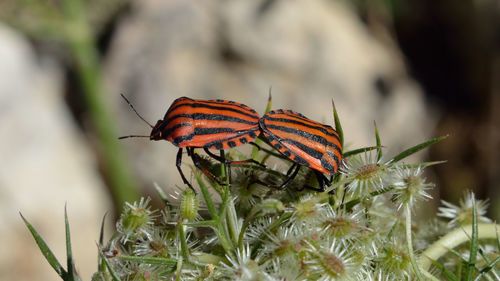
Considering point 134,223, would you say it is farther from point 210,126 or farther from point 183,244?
point 210,126

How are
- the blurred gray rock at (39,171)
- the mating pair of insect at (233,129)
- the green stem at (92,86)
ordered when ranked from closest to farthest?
the mating pair of insect at (233,129) → the green stem at (92,86) → the blurred gray rock at (39,171)

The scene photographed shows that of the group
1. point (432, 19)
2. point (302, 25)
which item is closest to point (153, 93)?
point (302, 25)

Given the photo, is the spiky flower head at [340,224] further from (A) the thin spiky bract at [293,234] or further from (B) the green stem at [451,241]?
(B) the green stem at [451,241]

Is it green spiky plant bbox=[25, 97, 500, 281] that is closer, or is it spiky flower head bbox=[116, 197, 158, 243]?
green spiky plant bbox=[25, 97, 500, 281]

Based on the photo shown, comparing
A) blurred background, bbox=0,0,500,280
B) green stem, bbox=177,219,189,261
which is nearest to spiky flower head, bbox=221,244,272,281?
green stem, bbox=177,219,189,261

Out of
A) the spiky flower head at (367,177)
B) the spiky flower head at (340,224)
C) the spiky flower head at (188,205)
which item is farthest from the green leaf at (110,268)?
the spiky flower head at (367,177)

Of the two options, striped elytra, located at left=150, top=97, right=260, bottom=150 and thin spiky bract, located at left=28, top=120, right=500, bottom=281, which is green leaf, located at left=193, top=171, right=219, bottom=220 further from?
striped elytra, located at left=150, top=97, right=260, bottom=150

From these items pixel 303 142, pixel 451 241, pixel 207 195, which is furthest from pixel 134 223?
pixel 451 241
